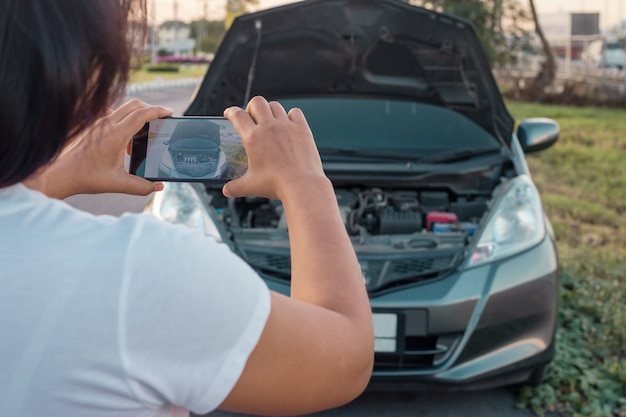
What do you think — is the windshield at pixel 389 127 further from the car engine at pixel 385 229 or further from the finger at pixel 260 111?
the finger at pixel 260 111

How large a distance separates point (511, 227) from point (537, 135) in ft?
3.86

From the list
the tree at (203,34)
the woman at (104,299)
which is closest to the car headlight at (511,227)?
the woman at (104,299)

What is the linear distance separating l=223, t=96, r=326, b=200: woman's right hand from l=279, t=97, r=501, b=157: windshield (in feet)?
10.8

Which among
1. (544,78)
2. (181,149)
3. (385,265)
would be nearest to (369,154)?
(385,265)

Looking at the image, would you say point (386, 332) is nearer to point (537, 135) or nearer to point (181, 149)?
point (537, 135)

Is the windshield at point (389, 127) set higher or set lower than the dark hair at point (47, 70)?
lower

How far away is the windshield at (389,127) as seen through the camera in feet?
14.7

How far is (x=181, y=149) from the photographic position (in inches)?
50.3

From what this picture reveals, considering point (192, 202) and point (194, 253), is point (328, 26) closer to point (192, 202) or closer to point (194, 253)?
point (192, 202)

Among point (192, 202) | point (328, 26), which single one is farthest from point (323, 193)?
point (328, 26)

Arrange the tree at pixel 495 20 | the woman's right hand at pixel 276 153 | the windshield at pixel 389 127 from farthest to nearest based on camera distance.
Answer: the tree at pixel 495 20 < the windshield at pixel 389 127 < the woman's right hand at pixel 276 153

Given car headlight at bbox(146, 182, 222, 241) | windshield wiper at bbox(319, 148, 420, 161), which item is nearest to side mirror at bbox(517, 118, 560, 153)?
windshield wiper at bbox(319, 148, 420, 161)

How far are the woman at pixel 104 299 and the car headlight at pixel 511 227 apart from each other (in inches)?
105

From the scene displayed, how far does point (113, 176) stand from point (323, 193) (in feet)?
1.27
